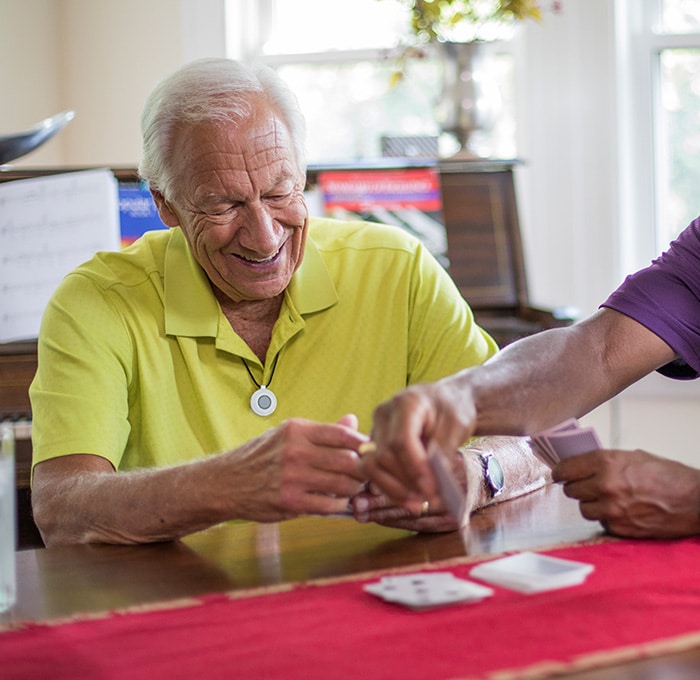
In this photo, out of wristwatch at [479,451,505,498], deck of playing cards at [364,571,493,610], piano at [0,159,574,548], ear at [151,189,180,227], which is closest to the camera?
deck of playing cards at [364,571,493,610]

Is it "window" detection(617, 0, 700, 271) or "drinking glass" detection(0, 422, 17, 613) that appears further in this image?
"window" detection(617, 0, 700, 271)

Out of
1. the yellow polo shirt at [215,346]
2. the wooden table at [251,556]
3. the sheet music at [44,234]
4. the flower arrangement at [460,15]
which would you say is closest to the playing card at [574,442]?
the wooden table at [251,556]

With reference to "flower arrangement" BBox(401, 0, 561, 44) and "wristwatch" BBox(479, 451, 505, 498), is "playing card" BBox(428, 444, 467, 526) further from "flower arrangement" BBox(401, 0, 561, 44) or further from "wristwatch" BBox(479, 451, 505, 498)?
"flower arrangement" BBox(401, 0, 561, 44)

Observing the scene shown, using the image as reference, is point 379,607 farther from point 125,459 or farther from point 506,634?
point 125,459

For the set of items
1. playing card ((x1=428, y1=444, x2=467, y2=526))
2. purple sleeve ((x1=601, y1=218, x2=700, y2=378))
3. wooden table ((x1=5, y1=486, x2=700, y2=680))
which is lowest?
wooden table ((x1=5, y1=486, x2=700, y2=680))

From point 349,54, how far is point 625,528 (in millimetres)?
3109

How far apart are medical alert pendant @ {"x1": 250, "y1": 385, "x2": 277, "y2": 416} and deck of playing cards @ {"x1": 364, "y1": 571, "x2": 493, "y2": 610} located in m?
0.68

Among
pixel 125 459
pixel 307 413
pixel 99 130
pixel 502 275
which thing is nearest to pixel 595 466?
pixel 307 413

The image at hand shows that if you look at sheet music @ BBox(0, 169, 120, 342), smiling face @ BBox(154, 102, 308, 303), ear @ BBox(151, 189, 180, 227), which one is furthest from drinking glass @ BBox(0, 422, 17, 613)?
sheet music @ BBox(0, 169, 120, 342)

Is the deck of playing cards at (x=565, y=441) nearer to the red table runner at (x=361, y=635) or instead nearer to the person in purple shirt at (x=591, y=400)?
the person in purple shirt at (x=591, y=400)

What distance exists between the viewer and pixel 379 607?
109cm

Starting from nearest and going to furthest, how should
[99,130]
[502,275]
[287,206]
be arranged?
[287,206] → [502,275] → [99,130]

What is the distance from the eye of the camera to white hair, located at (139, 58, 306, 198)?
5.76 ft

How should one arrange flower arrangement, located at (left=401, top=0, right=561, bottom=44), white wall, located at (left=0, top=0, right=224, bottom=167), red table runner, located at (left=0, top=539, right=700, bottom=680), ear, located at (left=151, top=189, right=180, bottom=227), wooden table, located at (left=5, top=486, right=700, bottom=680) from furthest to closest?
1. white wall, located at (left=0, top=0, right=224, bottom=167)
2. flower arrangement, located at (left=401, top=0, right=561, bottom=44)
3. ear, located at (left=151, top=189, right=180, bottom=227)
4. wooden table, located at (left=5, top=486, right=700, bottom=680)
5. red table runner, located at (left=0, top=539, right=700, bottom=680)
